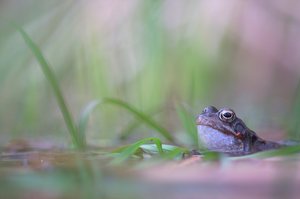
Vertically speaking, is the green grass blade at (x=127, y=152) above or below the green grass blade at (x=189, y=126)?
below

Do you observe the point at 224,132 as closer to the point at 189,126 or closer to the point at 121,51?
the point at 189,126

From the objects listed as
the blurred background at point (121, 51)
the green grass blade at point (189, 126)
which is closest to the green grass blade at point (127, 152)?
the green grass blade at point (189, 126)

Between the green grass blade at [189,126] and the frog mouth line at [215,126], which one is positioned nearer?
the green grass blade at [189,126]

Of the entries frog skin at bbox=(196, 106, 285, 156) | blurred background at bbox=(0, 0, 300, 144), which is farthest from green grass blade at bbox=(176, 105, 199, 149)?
blurred background at bbox=(0, 0, 300, 144)

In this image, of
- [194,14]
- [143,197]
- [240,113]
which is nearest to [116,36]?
[194,14]

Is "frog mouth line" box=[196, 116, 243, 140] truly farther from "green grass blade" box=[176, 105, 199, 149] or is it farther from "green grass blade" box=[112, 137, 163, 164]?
"green grass blade" box=[112, 137, 163, 164]

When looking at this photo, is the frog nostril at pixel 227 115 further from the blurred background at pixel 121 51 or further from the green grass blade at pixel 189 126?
the blurred background at pixel 121 51

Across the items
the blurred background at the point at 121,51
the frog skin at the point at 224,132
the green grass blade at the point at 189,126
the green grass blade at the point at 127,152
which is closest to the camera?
the green grass blade at the point at 127,152
